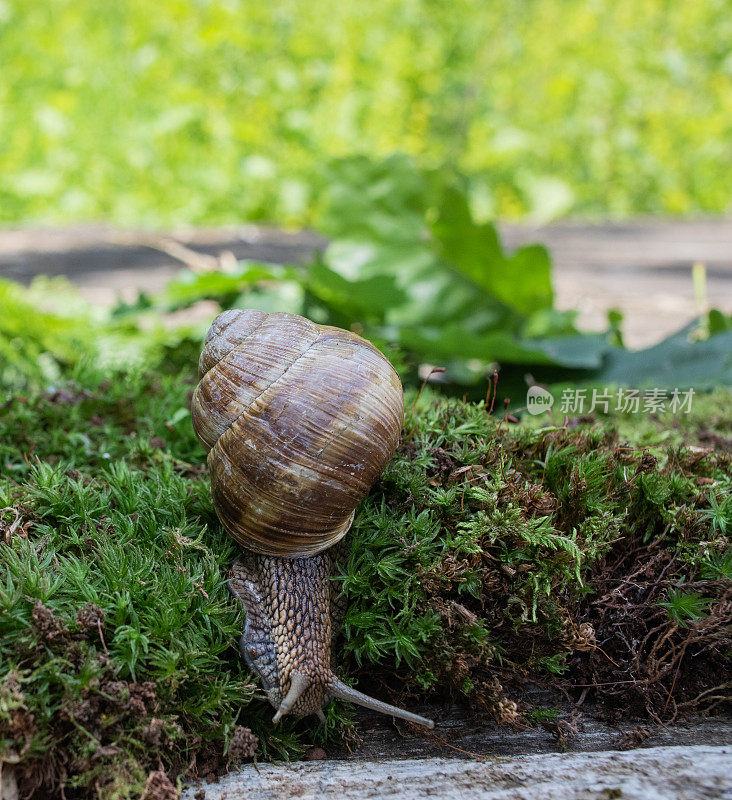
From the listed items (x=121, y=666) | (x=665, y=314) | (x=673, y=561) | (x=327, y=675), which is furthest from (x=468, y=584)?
(x=665, y=314)

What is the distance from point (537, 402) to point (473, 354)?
414 mm

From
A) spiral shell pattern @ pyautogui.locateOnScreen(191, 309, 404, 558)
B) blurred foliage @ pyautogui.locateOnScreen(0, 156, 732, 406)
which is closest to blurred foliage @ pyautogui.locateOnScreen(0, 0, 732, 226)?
blurred foliage @ pyautogui.locateOnScreen(0, 156, 732, 406)

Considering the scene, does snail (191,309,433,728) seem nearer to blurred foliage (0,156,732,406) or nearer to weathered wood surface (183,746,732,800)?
Result: weathered wood surface (183,746,732,800)

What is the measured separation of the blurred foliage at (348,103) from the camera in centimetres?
562

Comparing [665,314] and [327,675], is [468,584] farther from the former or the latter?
[665,314]

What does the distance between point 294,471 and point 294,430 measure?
8 cm

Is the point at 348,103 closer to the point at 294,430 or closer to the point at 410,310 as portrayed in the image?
the point at 410,310

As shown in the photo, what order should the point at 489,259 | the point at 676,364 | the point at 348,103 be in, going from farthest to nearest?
the point at 348,103 < the point at 489,259 < the point at 676,364

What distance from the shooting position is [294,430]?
1436 mm

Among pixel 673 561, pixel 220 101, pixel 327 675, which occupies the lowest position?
pixel 327 675

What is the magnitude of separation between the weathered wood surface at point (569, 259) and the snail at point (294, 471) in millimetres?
2418

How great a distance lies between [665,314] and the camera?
392 centimetres

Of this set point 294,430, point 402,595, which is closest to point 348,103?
point 294,430

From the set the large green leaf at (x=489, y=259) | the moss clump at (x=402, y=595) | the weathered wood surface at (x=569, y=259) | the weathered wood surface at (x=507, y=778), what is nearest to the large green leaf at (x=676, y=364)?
the large green leaf at (x=489, y=259)
